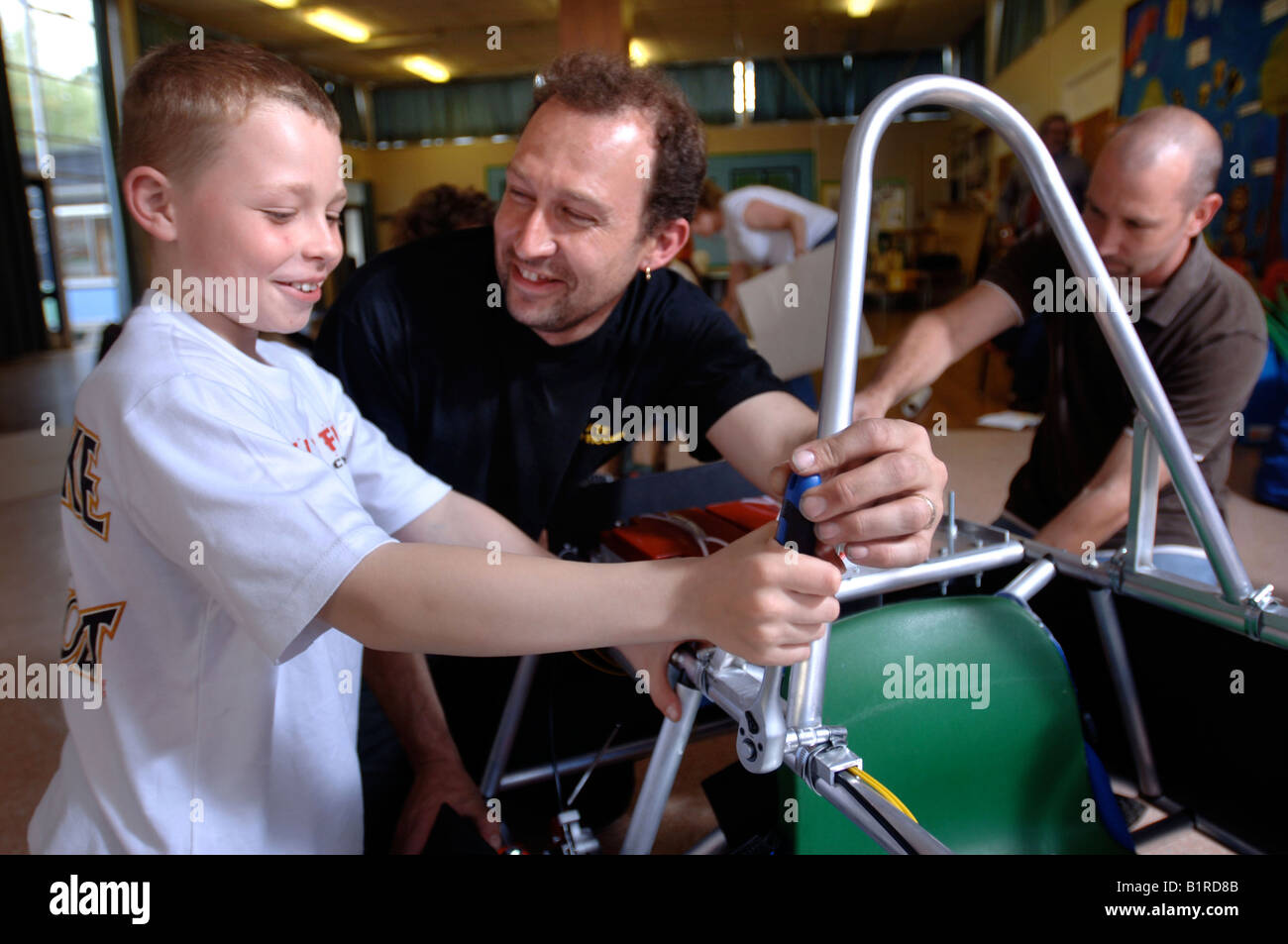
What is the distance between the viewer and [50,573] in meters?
2.96

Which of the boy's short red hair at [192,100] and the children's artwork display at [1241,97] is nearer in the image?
the boy's short red hair at [192,100]

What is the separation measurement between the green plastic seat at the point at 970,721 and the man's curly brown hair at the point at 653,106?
0.74 m

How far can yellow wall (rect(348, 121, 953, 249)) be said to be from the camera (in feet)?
37.6

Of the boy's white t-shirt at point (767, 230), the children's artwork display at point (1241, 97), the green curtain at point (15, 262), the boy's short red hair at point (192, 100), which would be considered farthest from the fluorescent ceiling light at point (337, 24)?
the boy's short red hair at point (192, 100)

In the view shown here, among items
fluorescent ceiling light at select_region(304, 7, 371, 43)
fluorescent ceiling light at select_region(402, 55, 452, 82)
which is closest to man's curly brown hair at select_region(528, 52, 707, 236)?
fluorescent ceiling light at select_region(304, 7, 371, 43)

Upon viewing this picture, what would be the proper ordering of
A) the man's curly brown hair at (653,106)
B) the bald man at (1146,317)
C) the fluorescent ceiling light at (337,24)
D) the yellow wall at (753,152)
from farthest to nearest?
the yellow wall at (753,152), the fluorescent ceiling light at (337,24), the bald man at (1146,317), the man's curly brown hair at (653,106)

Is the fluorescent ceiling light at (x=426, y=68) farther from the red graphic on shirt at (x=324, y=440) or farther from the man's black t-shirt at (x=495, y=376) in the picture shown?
the red graphic on shirt at (x=324, y=440)

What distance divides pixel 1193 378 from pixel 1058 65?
6.72 metres

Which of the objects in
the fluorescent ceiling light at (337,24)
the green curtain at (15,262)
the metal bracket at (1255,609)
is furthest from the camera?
the fluorescent ceiling light at (337,24)

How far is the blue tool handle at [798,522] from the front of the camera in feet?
1.88

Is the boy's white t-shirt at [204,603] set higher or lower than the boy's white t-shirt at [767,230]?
lower

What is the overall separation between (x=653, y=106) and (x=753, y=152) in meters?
11.8

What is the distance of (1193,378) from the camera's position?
158cm
